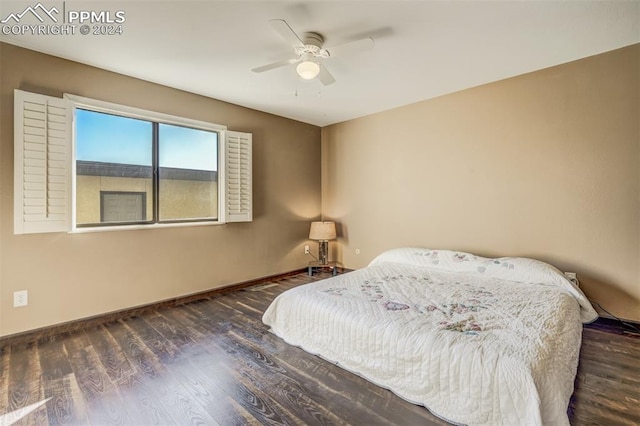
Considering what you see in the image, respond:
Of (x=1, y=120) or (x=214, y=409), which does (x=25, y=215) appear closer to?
(x=1, y=120)

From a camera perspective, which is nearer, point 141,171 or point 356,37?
point 356,37

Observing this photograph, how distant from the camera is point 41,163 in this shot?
8.16 feet

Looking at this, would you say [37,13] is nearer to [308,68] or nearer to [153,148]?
[153,148]

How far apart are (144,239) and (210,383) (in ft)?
6.41

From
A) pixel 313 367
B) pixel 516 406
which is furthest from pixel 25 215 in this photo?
pixel 516 406

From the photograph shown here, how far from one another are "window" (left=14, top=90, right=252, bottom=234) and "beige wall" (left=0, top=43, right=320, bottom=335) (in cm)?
12

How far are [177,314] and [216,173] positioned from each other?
1.81 metres

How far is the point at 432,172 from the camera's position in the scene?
12.6 feet

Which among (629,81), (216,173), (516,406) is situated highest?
(629,81)

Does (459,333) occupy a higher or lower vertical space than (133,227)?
lower

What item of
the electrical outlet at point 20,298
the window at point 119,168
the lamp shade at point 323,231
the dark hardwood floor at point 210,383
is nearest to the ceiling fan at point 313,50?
the window at point 119,168

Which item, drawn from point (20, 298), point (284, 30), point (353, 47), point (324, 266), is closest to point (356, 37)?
point (353, 47)

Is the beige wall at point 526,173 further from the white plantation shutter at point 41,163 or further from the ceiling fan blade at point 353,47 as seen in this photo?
the white plantation shutter at point 41,163

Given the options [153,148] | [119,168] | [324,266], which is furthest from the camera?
[324,266]
